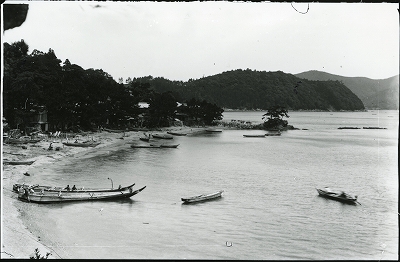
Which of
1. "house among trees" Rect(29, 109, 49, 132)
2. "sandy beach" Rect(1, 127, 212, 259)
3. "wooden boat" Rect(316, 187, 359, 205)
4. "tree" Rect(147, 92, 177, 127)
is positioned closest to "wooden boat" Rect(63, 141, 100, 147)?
"sandy beach" Rect(1, 127, 212, 259)

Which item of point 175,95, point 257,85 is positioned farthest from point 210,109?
point 257,85

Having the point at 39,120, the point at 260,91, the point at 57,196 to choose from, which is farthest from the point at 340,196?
the point at 260,91

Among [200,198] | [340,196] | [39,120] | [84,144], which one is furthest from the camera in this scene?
[84,144]

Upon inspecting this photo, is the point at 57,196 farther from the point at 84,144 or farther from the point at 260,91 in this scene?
the point at 260,91

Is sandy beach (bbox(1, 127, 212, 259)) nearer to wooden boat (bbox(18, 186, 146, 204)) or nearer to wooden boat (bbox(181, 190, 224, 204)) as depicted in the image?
wooden boat (bbox(18, 186, 146, 204))

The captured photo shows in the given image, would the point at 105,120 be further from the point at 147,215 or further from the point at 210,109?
the point at 147,215
